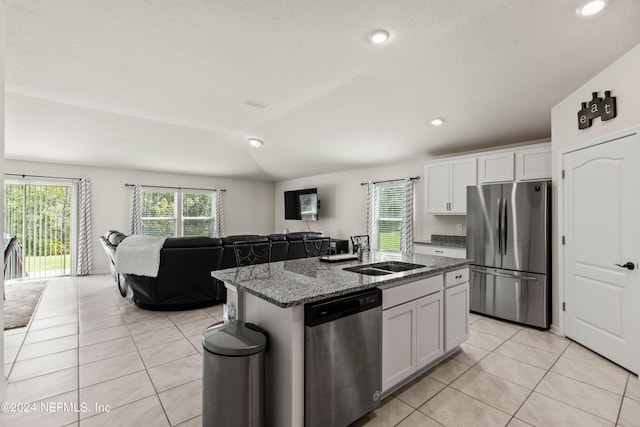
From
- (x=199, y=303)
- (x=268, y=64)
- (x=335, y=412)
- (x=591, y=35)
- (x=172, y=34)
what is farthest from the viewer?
(x=199, y=303)

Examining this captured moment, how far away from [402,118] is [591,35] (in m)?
2.13

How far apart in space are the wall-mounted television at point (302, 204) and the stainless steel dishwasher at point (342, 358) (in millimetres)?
5576

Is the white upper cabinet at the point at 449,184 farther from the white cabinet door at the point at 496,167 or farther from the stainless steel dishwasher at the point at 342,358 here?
the stainless steel dishwasher at the point at 342,358

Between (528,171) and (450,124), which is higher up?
(450,124)

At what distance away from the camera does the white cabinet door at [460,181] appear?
14.3 feet

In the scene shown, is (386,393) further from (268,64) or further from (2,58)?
(2,58)

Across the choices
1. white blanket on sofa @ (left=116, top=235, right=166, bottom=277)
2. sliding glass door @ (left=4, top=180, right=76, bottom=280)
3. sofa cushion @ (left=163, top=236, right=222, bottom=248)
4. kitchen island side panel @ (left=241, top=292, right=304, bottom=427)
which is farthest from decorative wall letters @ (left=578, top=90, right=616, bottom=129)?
sliding glass door @ (left=4, top=180, right=76, bottom=280)

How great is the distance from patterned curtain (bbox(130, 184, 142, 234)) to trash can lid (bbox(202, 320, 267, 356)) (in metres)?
6.26


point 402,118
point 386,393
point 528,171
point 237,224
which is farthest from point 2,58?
point 237,224

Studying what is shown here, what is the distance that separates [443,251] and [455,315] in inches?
74.5

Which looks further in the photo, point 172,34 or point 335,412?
point 172,34

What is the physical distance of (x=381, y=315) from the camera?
1922 millimetres

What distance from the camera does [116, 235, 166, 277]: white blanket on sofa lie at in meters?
3.80

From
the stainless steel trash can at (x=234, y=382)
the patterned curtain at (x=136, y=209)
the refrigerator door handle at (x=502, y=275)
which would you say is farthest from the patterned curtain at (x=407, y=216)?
the patterned curtain at (x=136, y=209)
